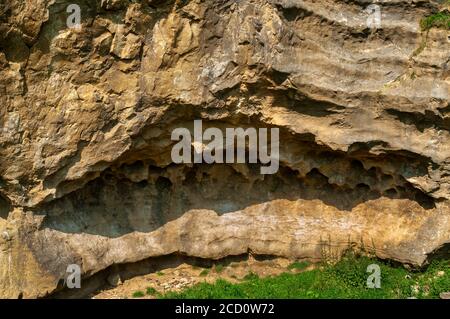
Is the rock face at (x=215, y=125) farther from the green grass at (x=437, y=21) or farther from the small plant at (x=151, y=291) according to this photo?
the small plant at (x=151, y=291)

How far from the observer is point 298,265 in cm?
1041

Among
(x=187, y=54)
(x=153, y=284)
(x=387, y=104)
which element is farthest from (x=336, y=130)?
(x=153, y=284)

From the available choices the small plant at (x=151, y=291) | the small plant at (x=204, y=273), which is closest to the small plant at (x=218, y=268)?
the small plant at (x=204, y=273)

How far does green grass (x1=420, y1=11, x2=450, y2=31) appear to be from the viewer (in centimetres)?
923

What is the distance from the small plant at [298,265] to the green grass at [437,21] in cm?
462

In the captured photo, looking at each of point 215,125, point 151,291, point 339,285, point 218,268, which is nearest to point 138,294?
point 151,291

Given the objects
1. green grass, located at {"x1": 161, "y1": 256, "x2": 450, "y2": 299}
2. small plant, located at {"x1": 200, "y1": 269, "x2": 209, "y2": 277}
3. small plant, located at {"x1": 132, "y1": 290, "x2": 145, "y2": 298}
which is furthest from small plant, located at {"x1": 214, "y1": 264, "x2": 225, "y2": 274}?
small plant, located at {"x1": 132, "y1": 290, "x2": 145, "y2": 298}

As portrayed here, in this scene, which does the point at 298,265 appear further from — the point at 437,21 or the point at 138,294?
the point at 437,21

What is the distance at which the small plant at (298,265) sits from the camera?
1038cm

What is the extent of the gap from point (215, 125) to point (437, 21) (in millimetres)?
4053

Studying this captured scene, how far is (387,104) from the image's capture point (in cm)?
935

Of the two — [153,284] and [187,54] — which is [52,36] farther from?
[153,284]

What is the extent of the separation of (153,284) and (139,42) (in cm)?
428

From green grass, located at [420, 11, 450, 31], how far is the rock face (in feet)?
0.49
